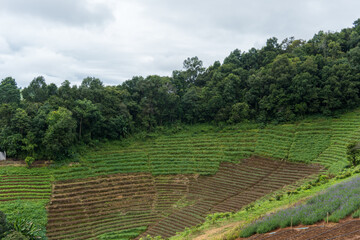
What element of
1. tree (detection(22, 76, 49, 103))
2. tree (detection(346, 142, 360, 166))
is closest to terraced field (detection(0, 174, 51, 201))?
tree (detection(22, 76, 49, 103))

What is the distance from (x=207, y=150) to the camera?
3878cm

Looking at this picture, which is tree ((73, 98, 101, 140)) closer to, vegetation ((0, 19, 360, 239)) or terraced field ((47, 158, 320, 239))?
vegetation ((0, 19, 360, 239))

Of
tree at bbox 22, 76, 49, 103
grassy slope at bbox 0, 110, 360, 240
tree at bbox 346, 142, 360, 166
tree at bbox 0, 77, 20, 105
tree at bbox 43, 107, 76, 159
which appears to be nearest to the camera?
tree at bbox 346, 142, 360, 166

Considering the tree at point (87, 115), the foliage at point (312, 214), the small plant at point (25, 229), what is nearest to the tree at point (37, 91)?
the tree at point (87, 115)

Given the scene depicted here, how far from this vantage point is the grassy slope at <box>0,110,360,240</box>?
99.3ft

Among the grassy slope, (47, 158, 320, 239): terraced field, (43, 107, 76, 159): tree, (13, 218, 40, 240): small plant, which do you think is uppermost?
(43, 107, 76, 159): tree

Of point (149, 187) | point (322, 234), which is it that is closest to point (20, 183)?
point (149, 187)

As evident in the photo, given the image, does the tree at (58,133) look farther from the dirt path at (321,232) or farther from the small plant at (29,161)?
the dirt path at (321,232)

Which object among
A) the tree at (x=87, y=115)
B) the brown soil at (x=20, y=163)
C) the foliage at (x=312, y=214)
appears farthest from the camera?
the tree at (x=87, y=115)

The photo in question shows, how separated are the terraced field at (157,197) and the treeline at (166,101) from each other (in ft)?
27.9

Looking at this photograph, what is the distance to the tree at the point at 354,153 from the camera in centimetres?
2544

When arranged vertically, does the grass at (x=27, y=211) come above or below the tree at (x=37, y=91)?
below

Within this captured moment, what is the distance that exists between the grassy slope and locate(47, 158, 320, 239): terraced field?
1.50 m

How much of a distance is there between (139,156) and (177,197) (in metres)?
10.8
